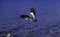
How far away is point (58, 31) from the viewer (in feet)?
79.7

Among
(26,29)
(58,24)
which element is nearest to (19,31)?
(26,29)

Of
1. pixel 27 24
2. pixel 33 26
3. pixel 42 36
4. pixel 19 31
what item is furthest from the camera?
pixel 27 24

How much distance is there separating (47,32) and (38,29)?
2250 mm

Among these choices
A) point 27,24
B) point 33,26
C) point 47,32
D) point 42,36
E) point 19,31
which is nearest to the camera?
point 42,36

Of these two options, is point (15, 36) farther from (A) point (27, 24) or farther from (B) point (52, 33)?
(A) point (27, 24)

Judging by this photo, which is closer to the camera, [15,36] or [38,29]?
[15,36]

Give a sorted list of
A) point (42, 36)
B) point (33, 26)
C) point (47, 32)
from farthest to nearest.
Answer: point (33, 26), point (47, 32), point (42, 36)

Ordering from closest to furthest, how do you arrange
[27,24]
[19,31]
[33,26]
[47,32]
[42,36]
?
[42,36] → [47,32] → [19,31] → [33,26] → [27,24]

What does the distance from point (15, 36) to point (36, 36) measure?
2.10m

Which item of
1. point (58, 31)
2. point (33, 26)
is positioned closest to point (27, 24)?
point (33, 26)

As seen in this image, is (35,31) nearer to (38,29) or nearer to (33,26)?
(38,29)

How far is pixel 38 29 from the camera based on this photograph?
1012 inches

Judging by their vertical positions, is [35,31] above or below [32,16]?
below

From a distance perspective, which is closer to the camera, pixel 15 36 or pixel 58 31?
pixel 15 36
